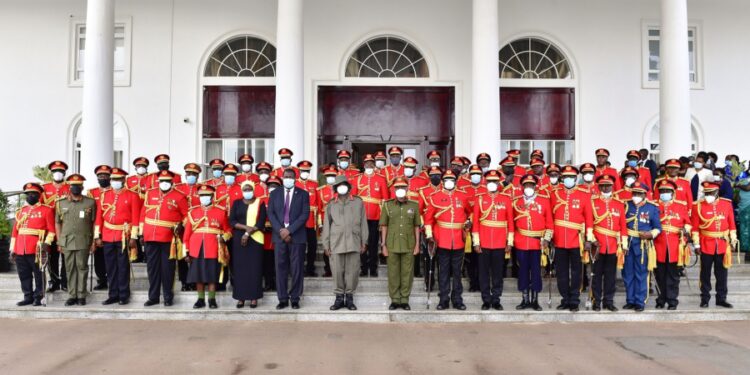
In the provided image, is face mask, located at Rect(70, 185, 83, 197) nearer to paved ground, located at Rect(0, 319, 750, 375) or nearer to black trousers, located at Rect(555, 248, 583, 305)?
A: paved ground, located at Rect(0, 319, 750, 375)

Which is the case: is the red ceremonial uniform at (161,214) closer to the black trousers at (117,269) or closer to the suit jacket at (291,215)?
the black trousers at (117,269)

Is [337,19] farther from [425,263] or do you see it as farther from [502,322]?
[502,322]

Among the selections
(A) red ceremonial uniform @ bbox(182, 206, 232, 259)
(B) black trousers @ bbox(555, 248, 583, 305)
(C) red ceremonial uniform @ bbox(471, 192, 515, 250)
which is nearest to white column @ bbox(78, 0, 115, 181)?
(A) red ceremonial uniform @ bbox(182, 206, 232, 259)

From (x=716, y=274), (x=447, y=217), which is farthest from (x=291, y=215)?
(x=716, y=274)

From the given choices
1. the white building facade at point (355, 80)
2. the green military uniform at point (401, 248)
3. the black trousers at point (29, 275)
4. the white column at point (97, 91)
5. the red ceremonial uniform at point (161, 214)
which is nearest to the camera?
the green military uniform at point (401, 248)

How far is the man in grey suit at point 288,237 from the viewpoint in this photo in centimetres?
800

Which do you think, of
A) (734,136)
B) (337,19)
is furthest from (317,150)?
(734,136)

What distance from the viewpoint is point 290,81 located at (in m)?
11.0

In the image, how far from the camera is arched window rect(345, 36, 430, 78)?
14.3m

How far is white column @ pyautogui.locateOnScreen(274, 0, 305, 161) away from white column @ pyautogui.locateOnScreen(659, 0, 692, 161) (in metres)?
7.51

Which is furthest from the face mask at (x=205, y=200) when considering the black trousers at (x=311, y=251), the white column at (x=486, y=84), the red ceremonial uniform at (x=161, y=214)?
the white column at (x=486, y=84)

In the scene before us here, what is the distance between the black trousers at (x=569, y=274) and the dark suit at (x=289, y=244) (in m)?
3.67

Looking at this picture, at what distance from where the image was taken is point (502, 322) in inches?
305

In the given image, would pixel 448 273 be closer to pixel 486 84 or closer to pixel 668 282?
pixel 668 282
